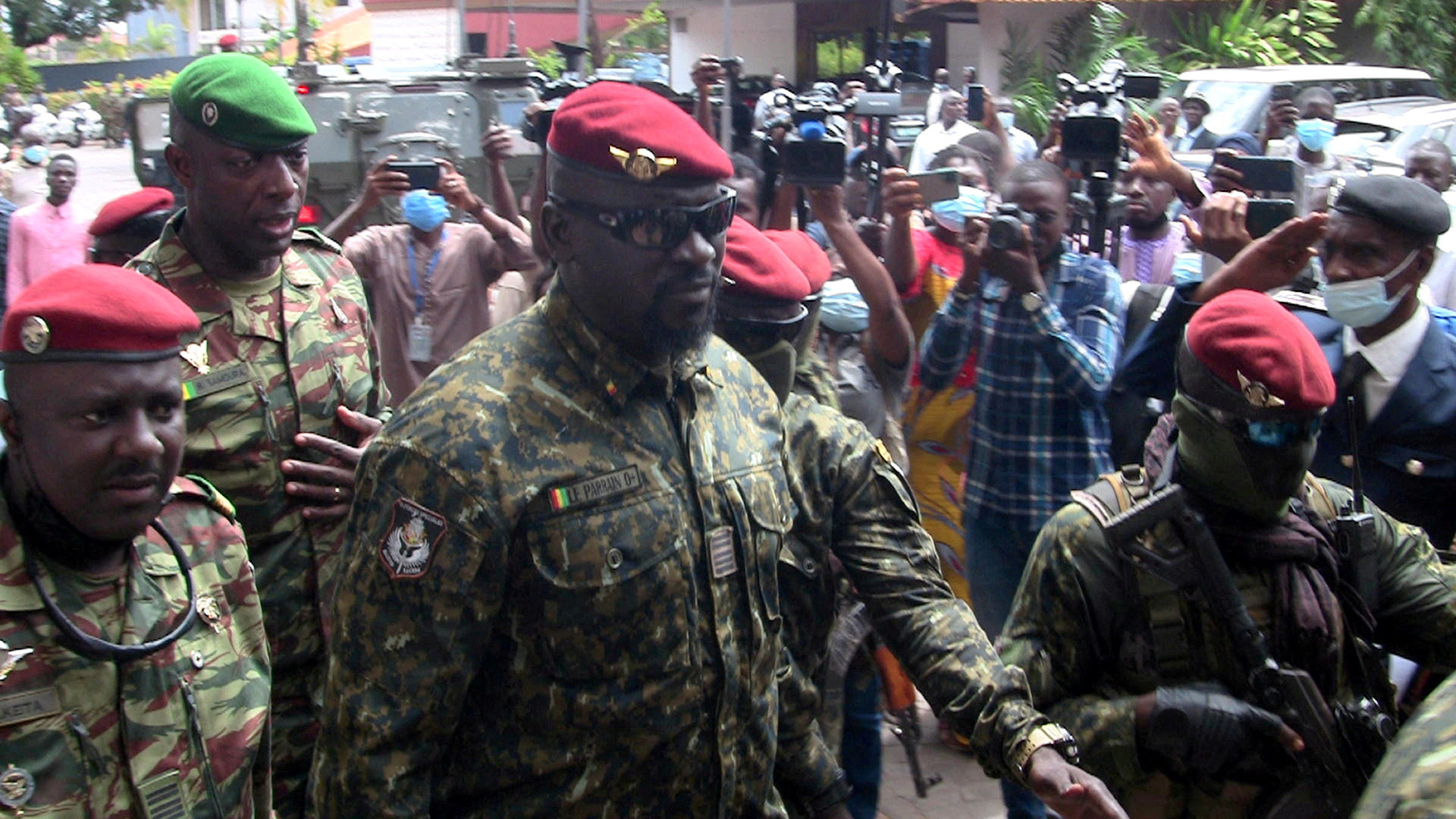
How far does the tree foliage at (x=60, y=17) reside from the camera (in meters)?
42.0

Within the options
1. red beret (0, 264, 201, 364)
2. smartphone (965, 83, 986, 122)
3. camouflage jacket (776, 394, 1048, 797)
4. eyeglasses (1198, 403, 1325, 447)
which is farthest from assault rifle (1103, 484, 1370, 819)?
smartphone (965, 83, 986, 122)

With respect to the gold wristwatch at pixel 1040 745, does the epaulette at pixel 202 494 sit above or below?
above

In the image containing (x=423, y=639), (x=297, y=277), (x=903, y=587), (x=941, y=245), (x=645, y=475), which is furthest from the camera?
(x=941, y=245)

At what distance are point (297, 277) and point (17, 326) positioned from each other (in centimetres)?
105

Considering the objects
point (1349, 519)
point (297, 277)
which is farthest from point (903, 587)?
point (297, 277)

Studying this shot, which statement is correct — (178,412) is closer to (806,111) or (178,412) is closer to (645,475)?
(645,475)

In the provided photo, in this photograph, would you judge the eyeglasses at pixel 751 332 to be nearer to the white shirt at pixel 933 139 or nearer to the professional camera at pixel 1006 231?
the professional camera at pixel 1006 231

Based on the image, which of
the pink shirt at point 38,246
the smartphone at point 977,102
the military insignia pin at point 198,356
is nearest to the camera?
the military insignia pin at point 198,356

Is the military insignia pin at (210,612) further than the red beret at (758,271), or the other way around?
the red beret at (758,271)

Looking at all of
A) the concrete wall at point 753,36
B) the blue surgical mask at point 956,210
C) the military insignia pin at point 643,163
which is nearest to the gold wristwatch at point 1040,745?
the military insignia pin at point 643,163

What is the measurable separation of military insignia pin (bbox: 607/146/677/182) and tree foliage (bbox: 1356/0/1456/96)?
19.4 meters

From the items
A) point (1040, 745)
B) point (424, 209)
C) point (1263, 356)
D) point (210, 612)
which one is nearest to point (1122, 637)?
point (1040, 745)

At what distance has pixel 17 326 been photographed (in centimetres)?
224

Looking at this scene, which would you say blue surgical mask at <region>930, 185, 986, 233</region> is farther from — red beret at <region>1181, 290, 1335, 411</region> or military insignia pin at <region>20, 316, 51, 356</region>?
military insignia pin at <region>20, 316, 51, 356</region>
